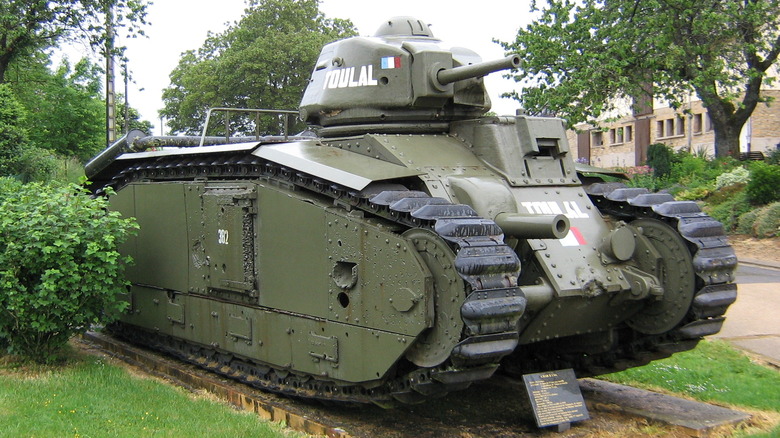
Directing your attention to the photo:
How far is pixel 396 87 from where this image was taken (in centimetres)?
877

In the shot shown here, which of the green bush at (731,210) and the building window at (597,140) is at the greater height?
the building window at (597,140)

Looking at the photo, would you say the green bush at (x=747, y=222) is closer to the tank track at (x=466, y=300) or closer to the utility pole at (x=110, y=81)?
the tank track at (x=466, y=300)

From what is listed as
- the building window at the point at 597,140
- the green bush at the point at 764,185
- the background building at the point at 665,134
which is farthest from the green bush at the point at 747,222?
the building window at the point at 597,140

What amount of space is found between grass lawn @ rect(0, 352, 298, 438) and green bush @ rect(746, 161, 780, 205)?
15.9m

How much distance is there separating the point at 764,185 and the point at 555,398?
1442cm

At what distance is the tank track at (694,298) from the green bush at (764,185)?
1257cm

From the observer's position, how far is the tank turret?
8.68 m

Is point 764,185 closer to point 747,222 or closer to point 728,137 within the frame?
point 747,222

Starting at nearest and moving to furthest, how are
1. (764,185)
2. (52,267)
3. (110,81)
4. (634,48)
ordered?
1. (52,267)
2. (764,185)
3. (110,81)
4. (634,48)

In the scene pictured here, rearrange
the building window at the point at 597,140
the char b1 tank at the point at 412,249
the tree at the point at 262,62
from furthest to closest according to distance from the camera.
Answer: the building window at the point at 597,140, the tree at the point at 262,62, the char b1 tank at the point at 412,249

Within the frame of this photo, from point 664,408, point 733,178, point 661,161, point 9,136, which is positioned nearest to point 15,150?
point 9,136

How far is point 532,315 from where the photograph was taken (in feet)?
23.9

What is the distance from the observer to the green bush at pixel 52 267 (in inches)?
347

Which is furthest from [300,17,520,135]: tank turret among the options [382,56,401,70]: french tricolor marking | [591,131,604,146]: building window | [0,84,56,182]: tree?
[591,131,604,146]: building window
